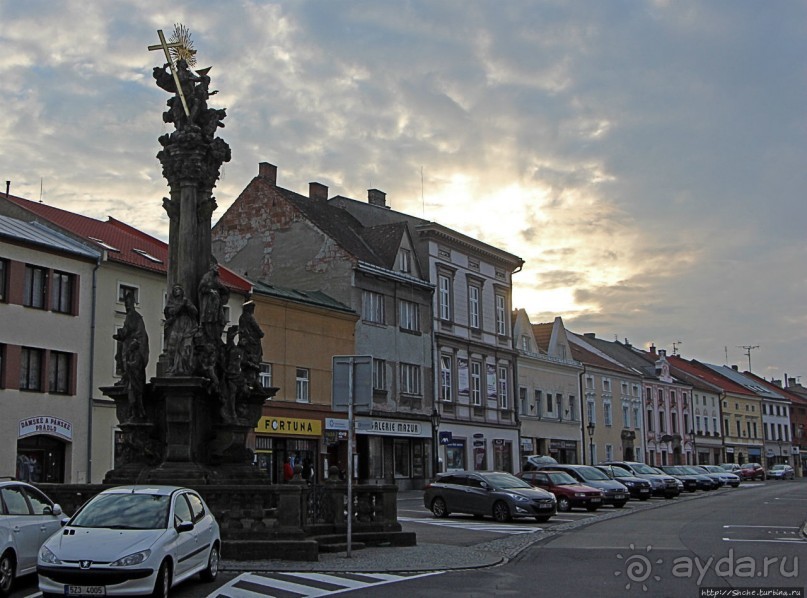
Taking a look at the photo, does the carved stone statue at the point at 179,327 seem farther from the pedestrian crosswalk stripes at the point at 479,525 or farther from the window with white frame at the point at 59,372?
the window with white frame at the point at 59,372

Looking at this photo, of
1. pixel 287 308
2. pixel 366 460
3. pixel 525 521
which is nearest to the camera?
pixel 525 521

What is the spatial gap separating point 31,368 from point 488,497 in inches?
618

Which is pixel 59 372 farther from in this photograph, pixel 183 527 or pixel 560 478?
pixel 183 527

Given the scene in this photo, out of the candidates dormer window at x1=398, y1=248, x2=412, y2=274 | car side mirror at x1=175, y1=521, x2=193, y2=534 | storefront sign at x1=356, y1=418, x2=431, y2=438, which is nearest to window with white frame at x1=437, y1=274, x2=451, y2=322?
dormer window at x1=398, y1=248, x2=412, y2=274

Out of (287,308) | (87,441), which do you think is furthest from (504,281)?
(87,441)

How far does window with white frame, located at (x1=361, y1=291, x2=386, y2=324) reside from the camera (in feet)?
154

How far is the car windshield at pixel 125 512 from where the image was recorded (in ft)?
38.9

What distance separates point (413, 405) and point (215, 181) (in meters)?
30.6

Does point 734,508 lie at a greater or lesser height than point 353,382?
lesser

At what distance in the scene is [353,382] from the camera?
54.4 feet

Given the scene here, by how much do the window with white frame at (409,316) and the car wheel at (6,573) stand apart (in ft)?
122

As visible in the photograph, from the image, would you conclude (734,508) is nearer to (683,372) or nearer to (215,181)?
(215,181)

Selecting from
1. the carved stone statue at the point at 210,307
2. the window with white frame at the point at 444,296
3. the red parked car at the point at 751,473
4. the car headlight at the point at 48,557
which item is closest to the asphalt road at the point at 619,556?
the car headlight at the point at 48,557

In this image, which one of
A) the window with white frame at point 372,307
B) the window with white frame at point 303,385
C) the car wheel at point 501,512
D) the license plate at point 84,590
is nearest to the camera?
the license plate at point 84,590
